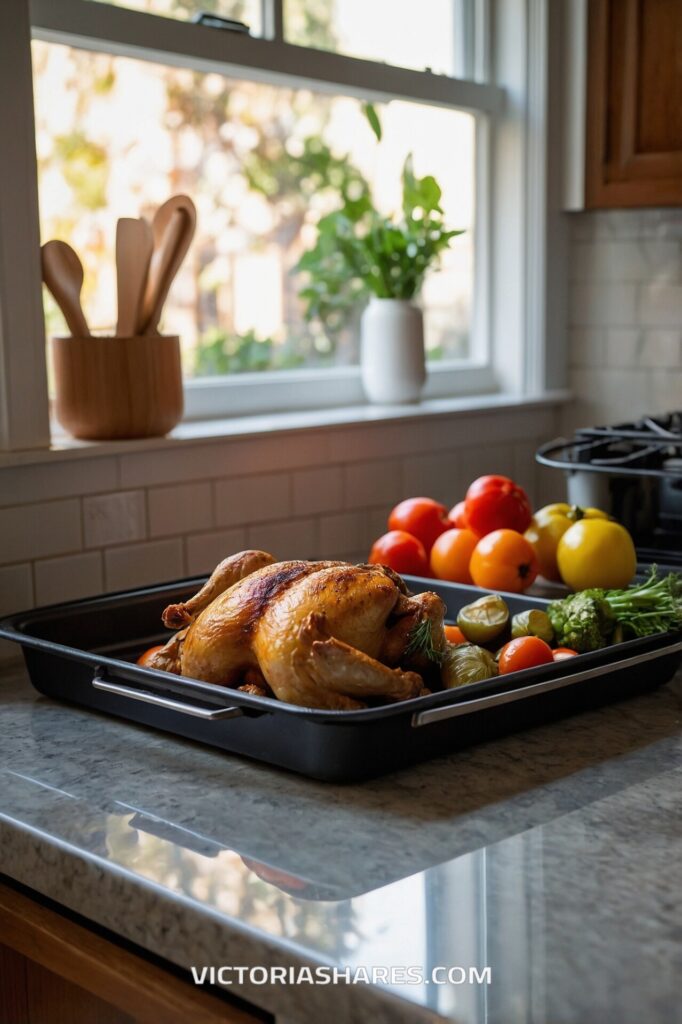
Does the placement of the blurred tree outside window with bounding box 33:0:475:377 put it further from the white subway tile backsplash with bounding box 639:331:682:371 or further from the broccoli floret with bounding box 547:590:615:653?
the broccoli floret with bounding box 547:590:615:653

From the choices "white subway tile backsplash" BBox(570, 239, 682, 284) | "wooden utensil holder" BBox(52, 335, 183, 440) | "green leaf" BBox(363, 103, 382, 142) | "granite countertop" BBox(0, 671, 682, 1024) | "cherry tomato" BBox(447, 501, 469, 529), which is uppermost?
"green leaf" BBox(363, 103, 382, 142)

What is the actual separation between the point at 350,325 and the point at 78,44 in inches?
28.7

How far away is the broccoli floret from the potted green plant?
87 centimetres

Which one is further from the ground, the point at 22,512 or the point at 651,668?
the point at 22,512

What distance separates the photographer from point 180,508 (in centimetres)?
173

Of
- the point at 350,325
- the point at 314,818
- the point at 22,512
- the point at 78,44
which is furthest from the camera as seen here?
the point at 350,325

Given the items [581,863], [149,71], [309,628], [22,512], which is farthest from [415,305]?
[581,863]

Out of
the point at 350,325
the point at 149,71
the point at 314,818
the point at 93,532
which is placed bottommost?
the point at 314,818

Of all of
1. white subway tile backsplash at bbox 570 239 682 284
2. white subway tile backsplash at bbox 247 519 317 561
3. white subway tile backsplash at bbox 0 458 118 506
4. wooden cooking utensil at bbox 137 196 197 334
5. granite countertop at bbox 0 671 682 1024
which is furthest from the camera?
white subway tile backsplash at bbox 570 239 682 284

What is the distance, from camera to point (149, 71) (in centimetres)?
186

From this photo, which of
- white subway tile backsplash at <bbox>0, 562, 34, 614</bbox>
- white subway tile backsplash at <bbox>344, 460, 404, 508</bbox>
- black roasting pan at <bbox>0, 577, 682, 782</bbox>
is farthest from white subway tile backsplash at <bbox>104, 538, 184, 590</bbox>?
white subway tile backsplash at <bbox>344, 460, 404, 508</bbox>

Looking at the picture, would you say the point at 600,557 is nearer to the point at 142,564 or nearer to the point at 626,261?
the point at 142,564

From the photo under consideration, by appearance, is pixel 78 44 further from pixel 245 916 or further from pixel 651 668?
pixel 245 916

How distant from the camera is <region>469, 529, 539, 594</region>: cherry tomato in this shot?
156cm
